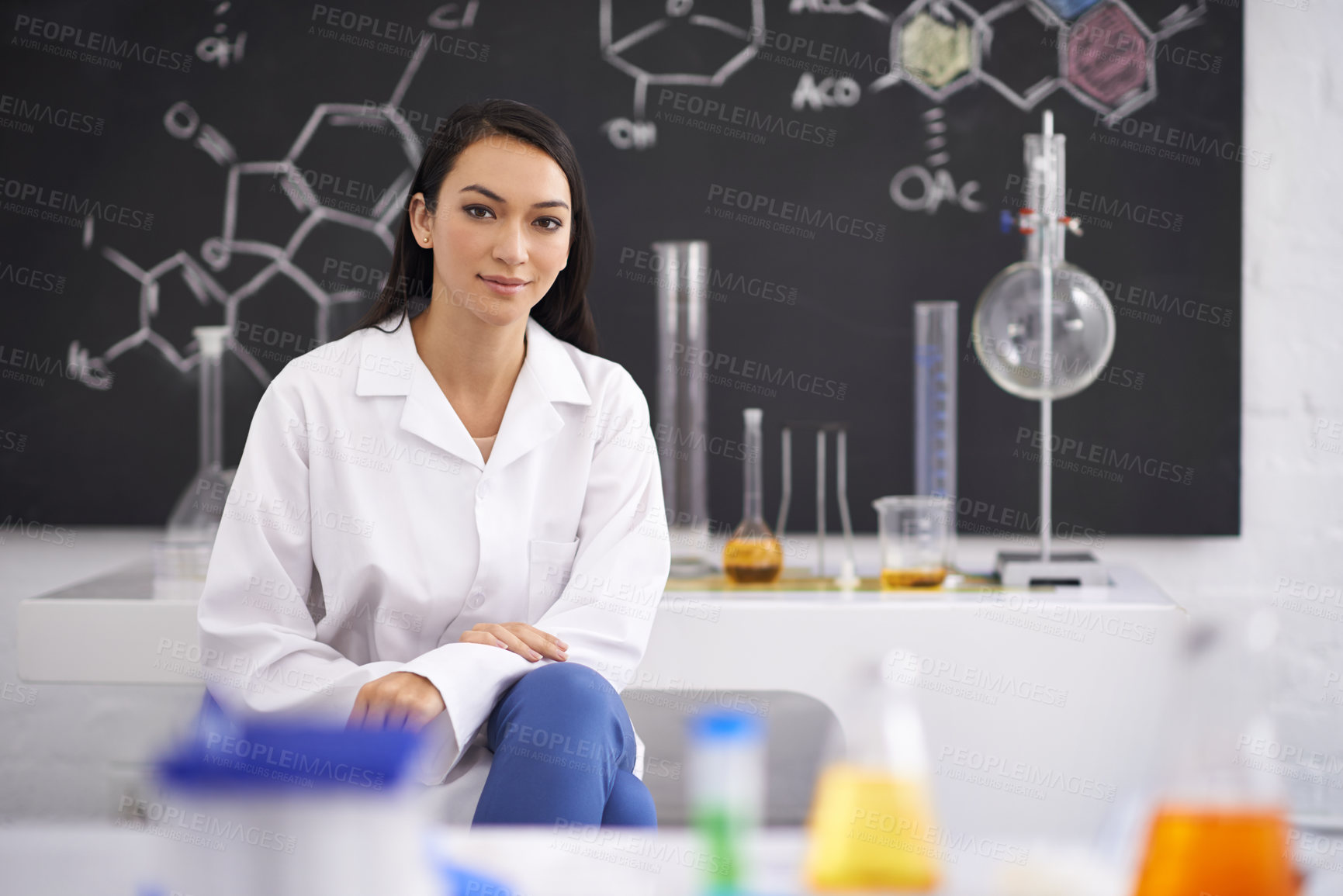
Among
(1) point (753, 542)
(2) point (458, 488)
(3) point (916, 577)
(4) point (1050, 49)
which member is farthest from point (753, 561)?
(4) point (1050, 49)

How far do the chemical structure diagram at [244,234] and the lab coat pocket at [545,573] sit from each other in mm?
944

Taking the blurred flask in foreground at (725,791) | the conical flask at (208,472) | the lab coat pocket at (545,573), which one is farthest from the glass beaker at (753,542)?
the blurred flask in foreground at (725,791)

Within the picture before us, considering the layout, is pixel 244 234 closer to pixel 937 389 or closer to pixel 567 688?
pixel 937 389

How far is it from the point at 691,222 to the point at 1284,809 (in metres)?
1.81

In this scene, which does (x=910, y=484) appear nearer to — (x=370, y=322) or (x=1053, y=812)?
(x=1053, y=812)

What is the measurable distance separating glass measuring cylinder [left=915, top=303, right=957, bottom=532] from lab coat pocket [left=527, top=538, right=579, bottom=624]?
0.76 m

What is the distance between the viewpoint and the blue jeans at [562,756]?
0.97m

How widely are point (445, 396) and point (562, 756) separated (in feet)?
1.92

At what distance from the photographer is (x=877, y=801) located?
505 mm

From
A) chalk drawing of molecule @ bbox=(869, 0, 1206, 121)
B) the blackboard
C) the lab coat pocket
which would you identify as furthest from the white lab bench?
chalk drawing of molecule @ bbox=(869, 0, 1206, 121)

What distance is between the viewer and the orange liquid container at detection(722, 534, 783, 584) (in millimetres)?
1870

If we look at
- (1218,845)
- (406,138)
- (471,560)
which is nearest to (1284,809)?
(1218,845)

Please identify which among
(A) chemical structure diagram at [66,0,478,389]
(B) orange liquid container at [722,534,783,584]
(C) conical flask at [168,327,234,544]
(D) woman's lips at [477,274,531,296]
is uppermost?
(A) chemical structure diagram at [66,0,478,389]

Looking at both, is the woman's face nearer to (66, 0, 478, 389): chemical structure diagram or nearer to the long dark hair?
the long dark hair
